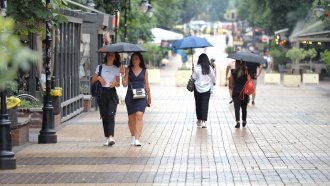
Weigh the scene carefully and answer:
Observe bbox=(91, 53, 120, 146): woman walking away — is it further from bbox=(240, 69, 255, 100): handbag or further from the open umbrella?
bbox=(240, 69, 255, 100): handbag

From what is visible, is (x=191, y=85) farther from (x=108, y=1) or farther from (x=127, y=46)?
(x=108, y=1)

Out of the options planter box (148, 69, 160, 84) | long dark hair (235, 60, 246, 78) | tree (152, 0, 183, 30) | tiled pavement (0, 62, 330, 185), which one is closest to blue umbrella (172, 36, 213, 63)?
tiled pavement (0, 62, 330, 185)

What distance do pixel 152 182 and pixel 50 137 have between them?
4.43 metres

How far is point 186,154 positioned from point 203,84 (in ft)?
14.4

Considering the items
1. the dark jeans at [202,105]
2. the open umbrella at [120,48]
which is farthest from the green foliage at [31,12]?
the dark jeans at [202,105]

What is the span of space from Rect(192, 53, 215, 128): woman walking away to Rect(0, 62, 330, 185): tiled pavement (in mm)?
364

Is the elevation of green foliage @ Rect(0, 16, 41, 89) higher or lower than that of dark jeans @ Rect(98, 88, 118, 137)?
higher

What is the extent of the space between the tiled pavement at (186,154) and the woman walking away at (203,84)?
364mm

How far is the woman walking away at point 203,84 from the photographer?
50.1 feet

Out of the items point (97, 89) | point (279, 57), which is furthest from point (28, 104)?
point (279, 57)

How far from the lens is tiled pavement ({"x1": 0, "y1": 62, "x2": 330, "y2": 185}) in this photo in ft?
28.9

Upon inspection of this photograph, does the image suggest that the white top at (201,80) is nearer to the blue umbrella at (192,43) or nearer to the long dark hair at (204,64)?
the long dark hair at (204,64)

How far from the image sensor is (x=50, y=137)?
41.2 feet

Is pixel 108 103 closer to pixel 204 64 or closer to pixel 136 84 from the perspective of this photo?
pixel 136 84
